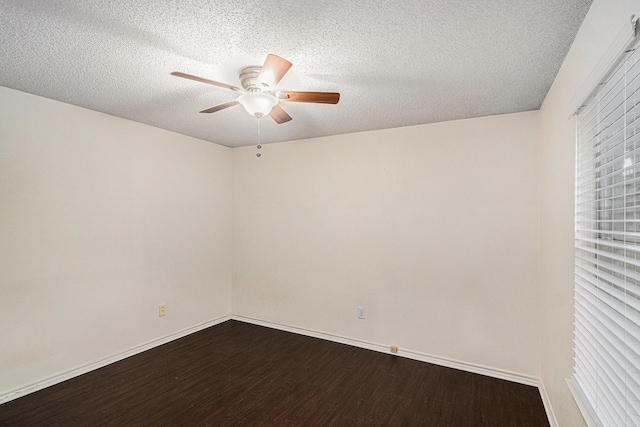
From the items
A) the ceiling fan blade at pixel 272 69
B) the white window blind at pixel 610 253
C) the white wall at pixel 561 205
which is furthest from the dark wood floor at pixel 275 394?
the ceiling fan blade at pixel 272 69

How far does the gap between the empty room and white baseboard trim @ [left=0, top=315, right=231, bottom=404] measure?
0.02m

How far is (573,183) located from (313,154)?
250 cm

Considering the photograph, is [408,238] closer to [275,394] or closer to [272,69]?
[275,394]

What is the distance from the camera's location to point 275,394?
2.48 metres

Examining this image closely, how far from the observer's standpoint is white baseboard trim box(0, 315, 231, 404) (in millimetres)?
2357

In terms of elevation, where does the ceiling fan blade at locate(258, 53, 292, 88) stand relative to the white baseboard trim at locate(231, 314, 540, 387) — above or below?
above

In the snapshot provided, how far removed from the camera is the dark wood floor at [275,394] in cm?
217

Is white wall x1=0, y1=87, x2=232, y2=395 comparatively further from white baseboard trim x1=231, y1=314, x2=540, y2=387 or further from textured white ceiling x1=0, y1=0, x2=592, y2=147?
white baseboard trim x1=231, y1=314, x2=540, y2=387

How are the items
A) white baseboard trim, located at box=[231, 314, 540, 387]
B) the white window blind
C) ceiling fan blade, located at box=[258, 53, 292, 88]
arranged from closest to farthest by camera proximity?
the white window blind
ceiling fan blade, located at box=[258, 53, 292, 88]
white baseboard trim, located at box=[231, 314, 540, 387]

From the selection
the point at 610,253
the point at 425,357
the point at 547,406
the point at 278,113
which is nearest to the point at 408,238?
the point at 425,357

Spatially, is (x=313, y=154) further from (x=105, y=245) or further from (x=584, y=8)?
(x=584, y=8)

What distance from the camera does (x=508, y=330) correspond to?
107 inches

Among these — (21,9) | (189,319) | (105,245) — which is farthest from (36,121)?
(189,319)

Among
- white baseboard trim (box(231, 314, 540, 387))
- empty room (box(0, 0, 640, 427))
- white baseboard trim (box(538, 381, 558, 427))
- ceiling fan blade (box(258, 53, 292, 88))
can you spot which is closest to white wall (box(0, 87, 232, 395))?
empty room (box(0, 0, 640, 427))
